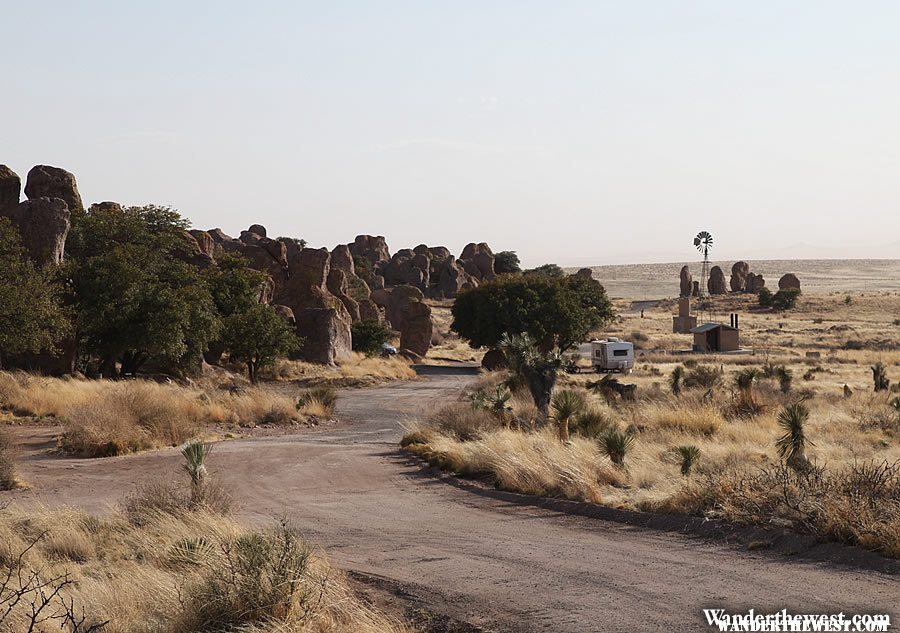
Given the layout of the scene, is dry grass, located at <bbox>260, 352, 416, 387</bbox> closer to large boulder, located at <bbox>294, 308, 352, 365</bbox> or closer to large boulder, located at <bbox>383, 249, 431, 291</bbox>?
large boulder, located at <bbox>294, 308, 352, 365</bbox>

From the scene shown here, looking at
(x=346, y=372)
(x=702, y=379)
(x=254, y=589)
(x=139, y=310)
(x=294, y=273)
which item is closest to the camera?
(x=254, y=589)

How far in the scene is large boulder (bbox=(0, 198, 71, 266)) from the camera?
118 feet

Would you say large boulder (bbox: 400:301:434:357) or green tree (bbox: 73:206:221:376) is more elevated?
green tree (bbox: 73:206:221:376)

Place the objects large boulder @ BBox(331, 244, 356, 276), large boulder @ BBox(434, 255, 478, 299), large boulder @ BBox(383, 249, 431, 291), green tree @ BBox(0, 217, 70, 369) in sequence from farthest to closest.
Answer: large boulder @ BBox(383, 249, 431, 291)
large boulder @ BBox(434, 255, 478, 299)
large boulder @ BBox(331, 244, 356, 276)
green tree @ BBox(0, 217, 70, 369)

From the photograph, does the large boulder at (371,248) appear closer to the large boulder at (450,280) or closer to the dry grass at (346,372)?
the large boulder at (450,280)

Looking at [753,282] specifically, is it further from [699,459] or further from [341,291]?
[699,459]

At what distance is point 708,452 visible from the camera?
18375mm

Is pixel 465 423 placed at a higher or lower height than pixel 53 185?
lower

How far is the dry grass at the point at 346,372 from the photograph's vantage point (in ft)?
159

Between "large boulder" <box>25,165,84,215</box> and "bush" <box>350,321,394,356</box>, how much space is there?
22.4m

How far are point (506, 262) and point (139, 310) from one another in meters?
114

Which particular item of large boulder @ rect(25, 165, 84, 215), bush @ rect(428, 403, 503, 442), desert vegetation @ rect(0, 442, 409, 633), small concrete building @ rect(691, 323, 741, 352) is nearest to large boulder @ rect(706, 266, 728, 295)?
small concrete building @ rect(691, 323, 741, 352)

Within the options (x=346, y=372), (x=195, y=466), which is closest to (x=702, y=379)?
(x=346, y=372)

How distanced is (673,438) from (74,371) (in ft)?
79.1
